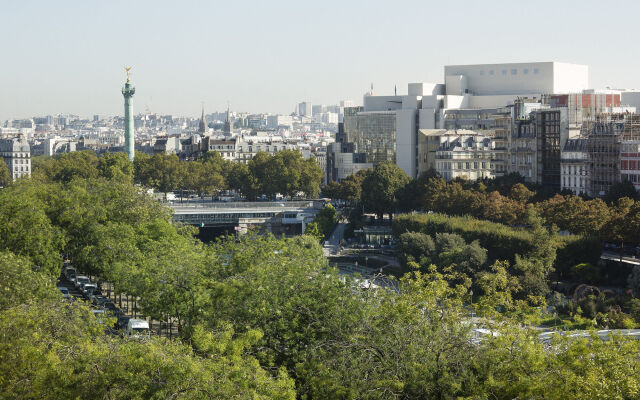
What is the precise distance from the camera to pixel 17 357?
1188 inches

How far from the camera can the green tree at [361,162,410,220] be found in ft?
336

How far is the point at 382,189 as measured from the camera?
102m

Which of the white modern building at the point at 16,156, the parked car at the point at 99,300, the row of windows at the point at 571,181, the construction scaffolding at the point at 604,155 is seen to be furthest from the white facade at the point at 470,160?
the white modern building at the point at 16,156

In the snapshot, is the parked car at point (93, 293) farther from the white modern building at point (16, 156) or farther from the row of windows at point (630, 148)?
the white modern building at point (16, 156)

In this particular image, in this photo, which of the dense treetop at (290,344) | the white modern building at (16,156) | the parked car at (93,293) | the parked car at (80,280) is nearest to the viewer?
the dense treetop at (290,344)

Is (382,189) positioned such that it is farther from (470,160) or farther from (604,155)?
(604,155)

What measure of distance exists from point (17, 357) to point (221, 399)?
24.7 ft

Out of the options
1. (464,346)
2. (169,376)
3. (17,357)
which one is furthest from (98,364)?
(464,346)

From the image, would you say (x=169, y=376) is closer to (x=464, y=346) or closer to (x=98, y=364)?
(x=98, y=364)

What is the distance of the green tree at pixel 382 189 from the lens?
10256 centimetres

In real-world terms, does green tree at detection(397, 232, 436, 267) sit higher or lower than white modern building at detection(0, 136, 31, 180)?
lower

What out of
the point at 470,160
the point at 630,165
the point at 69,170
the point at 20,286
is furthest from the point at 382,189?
the point at 20,286

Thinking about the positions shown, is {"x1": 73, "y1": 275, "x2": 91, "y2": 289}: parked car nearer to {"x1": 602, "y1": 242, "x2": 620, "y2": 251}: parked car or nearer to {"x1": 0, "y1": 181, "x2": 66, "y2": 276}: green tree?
{"x1": 0, "y1": 181, "x2": 66, "y2": 276}: green tree

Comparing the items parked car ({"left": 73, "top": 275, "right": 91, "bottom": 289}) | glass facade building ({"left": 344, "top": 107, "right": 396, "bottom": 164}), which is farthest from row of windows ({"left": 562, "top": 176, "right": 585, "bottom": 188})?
parked car ({"left": 73, "top": 275, "right": 91, "bottom": 289})
